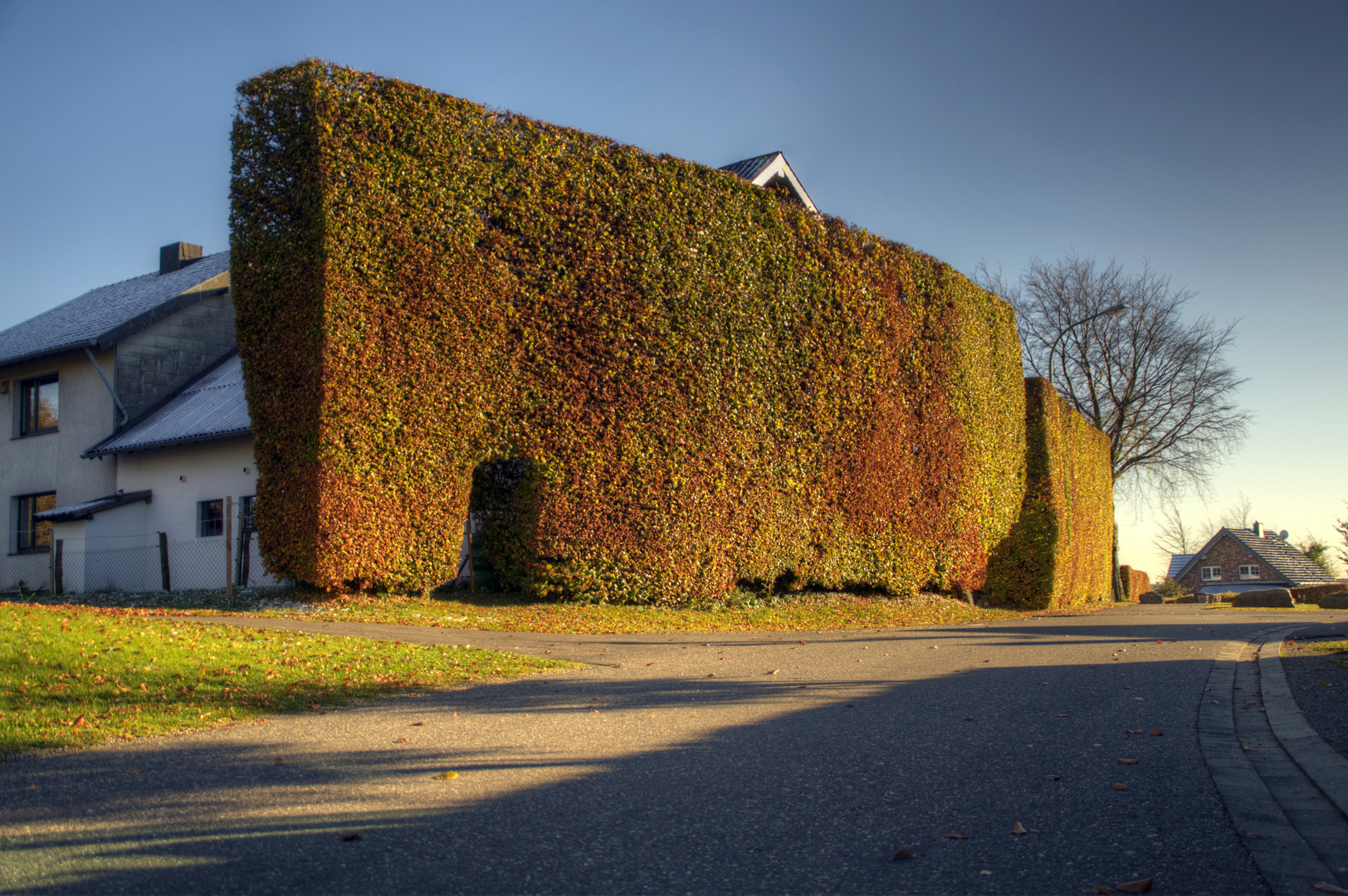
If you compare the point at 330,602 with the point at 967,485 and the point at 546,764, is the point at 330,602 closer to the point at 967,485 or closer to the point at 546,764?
the point at 546,764

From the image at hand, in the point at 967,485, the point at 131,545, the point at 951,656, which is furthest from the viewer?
the point at 967,485

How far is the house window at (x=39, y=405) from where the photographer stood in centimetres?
2181

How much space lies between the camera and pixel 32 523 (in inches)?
845

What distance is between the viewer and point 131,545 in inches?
739

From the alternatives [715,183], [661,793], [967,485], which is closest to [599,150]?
[715,183]

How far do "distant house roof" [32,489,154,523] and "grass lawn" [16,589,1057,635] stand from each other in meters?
1.64

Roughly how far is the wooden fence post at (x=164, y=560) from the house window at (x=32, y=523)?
4.64 metres

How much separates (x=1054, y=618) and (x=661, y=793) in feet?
54.8

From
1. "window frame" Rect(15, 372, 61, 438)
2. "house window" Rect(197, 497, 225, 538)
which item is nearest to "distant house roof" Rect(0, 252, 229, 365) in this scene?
"window frame" Rect(15, 372, 61, 438)

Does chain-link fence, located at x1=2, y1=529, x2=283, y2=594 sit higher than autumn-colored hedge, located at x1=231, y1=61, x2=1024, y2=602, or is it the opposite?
autumn-colored hedge, located at x1=231, y1=61, x2=1024, y2=602

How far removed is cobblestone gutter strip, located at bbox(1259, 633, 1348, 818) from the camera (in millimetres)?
4521

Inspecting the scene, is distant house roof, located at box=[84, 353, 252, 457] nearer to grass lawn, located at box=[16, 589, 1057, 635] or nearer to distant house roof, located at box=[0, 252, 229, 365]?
distant house roof, located at box=[0, 252, 229, 365]

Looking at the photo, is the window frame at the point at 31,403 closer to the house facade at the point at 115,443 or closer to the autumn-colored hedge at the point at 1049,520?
the house facade at the point at 115,443

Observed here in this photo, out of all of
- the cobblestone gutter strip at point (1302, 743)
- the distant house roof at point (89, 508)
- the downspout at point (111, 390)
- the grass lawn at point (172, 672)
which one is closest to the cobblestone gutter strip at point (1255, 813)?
the cobblestone gutter strip at point (1302, 743)
